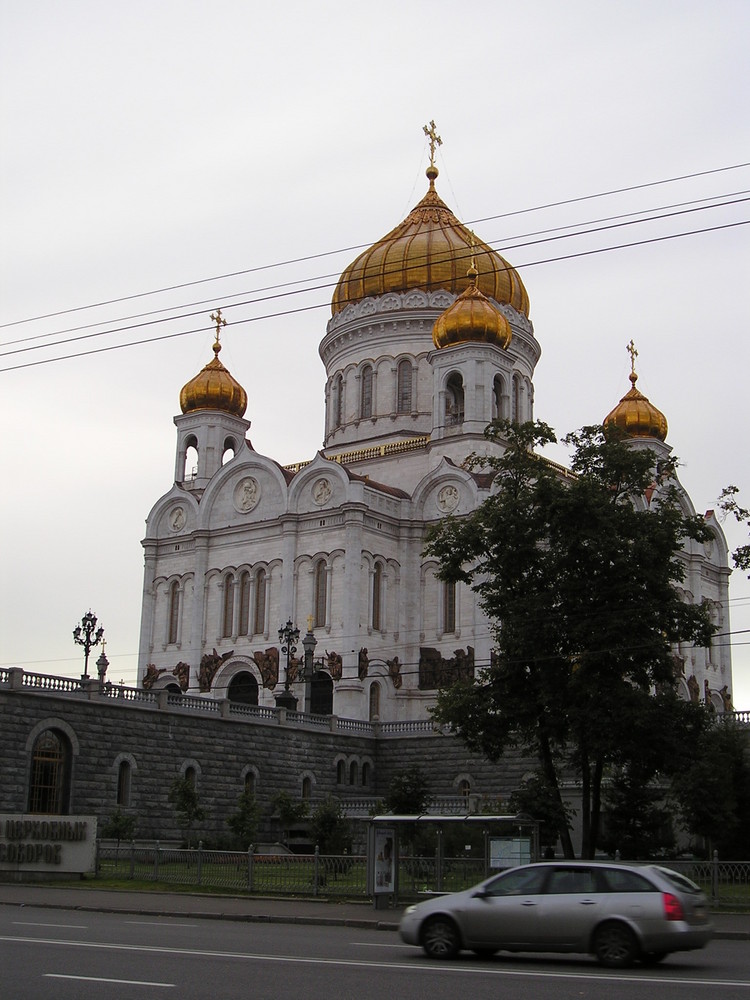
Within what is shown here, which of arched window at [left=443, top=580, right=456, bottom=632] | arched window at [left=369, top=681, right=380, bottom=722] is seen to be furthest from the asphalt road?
arched window at [left=443, top=580, right=456, bottom=632]

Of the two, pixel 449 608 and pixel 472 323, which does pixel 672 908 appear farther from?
pixel 472 323

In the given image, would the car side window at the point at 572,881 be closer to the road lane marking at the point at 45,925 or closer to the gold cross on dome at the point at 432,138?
the road lane marking at the point at 45,925

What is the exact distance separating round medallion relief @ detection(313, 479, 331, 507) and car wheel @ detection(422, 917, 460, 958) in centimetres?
4025

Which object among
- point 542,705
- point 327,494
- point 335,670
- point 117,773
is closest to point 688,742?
point 542,705

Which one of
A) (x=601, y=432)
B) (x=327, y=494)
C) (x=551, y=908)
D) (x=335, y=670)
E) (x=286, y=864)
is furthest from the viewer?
(x=327, y=494)

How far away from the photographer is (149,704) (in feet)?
127

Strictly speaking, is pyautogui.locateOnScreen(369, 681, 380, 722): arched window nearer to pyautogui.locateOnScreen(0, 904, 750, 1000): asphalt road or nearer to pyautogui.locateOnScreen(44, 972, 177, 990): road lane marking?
pyautogui.locateOnScreen(0, 904, 750, 1000): asphalt road

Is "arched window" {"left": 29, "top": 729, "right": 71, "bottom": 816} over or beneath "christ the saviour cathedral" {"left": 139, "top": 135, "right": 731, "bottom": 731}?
beneath

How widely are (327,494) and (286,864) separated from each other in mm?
28343

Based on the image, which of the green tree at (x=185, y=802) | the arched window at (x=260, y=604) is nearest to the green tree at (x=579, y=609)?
the green tree at (x=185, y=802)

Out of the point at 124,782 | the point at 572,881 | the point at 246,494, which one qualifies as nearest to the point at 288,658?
the point at 246,494

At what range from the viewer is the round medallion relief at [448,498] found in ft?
177

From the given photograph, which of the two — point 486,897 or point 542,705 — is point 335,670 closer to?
→ point 542,705

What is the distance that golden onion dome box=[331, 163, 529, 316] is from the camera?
6272 centimetres
